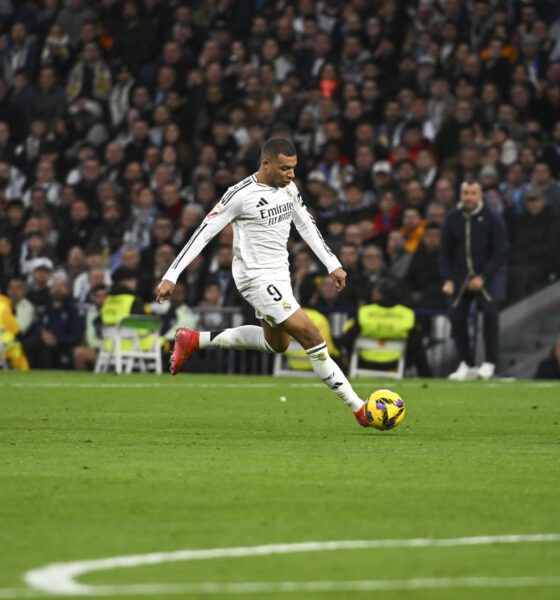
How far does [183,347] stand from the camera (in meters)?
12.8

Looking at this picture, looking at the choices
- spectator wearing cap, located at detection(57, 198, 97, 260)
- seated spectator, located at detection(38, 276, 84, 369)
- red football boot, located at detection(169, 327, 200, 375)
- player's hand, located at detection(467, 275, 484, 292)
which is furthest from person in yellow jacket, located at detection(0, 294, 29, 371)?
red football boot, located at detection(169, 327, 200, 375)

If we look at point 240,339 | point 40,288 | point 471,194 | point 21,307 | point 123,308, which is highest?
point 471,194

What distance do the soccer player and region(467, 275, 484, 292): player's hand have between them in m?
7.18

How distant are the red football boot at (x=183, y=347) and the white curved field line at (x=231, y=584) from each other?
6.90 meters

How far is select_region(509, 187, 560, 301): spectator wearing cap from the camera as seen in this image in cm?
2019

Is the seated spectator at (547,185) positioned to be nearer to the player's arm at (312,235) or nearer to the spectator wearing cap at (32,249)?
the spectator wearing cap at (32,249)

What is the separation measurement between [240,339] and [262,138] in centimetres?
1190

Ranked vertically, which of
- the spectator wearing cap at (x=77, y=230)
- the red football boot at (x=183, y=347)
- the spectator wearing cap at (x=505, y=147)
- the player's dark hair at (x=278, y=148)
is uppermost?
the spectator wearing cap at (x=505, y=147)

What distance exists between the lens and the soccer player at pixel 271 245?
11.3 m

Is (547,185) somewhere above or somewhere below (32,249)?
above

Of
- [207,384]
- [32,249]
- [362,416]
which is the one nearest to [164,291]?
[362,416]

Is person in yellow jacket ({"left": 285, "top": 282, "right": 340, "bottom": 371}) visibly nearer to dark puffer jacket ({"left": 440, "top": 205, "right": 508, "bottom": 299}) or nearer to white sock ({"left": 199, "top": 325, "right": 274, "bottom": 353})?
dark puffer jacket ({"left": 440, "top": 205, "right": 508, "bottom": 299})

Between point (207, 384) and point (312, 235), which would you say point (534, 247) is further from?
point (312, 235)

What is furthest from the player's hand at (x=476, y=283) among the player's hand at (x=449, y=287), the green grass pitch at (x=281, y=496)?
the green grass pitch at (x=281, y=496)
